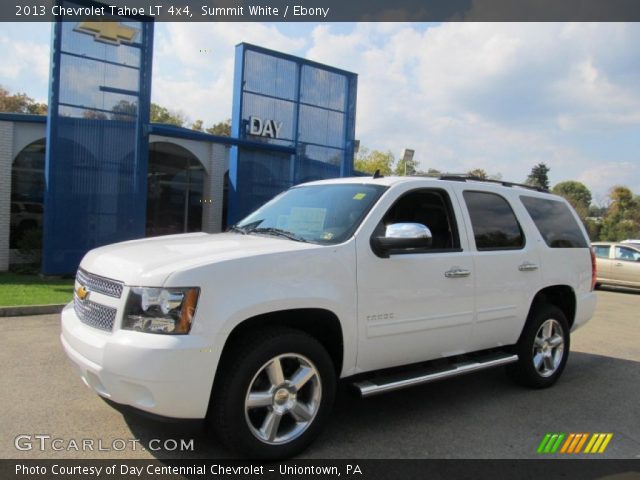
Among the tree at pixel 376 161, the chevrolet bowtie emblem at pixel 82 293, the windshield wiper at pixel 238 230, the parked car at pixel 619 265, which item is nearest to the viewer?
the chevrolet bowtie emblem at pixel 82 293

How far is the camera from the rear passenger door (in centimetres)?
458

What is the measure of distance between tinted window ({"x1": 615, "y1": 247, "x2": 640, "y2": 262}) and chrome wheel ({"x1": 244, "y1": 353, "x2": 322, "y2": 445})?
1556 cm

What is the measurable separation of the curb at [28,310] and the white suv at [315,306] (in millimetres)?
4645

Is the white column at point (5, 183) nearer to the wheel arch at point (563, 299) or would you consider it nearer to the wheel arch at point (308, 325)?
the wheel arch at point (308, 325)

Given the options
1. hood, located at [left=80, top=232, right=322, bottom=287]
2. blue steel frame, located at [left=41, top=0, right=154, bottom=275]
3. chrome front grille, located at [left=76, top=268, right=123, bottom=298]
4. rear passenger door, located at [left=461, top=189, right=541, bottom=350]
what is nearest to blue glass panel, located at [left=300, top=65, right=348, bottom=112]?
blue steel frame, located at [left=41, top=0, right=154, bottom=275]

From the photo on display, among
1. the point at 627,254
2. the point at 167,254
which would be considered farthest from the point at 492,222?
the point at 627,254

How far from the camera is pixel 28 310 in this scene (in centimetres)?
784

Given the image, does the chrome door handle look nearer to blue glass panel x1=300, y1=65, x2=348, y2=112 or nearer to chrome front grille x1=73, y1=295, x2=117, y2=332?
chrome front grille x1=73, y1=295, x2=117, y2=332

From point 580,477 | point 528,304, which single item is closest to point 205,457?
point 580,477

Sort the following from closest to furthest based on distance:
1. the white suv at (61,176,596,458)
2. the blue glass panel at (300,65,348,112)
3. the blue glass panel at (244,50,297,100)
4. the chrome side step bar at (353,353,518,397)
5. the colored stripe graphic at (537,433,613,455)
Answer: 1. the white suv at (61,176,596,458)
2. the chrome side step bar at (353,353,518,397)
3. the colored stripe graphic at (537,433,613,455)
4. the blue glass panel at (244,50,297,100)
5. the blue glass panel at (300,65,348,112)

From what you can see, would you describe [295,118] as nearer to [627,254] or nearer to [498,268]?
[627,254]

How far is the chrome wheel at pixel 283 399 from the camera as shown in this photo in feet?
10.9

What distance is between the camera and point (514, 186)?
18.1ft

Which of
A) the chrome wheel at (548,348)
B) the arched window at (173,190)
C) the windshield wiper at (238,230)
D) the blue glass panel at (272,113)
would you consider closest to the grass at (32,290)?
the windshield wiper at (238,230)
